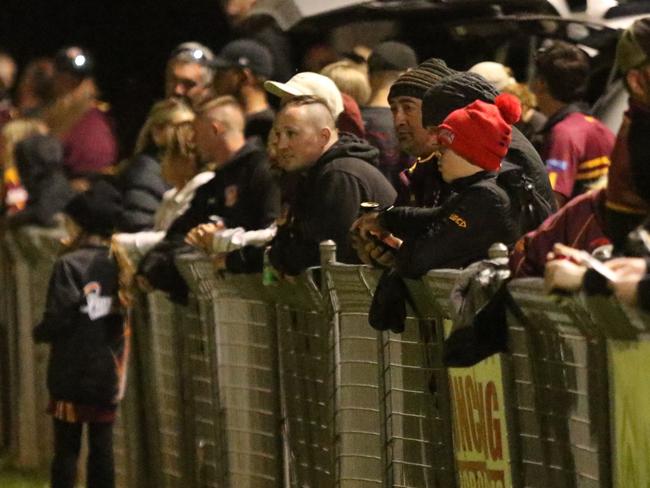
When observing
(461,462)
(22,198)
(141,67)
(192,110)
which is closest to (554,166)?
(192,110)

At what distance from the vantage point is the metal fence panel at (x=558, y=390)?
5.86 meters

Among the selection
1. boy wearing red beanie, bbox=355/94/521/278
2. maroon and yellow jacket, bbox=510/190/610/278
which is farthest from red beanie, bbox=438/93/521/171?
maroon and yellow jacket, bbox=510/190/610/278

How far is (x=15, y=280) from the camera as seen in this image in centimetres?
1386

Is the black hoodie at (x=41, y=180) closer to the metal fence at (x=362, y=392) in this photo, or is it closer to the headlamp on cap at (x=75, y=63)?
the headlamp on cap at (x=75, y=63)

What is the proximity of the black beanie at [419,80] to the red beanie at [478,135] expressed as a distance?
3.22 ft

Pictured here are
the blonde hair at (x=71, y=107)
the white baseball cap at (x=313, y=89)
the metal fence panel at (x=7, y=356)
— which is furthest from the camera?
the blonde hair at (x=71, y=107)

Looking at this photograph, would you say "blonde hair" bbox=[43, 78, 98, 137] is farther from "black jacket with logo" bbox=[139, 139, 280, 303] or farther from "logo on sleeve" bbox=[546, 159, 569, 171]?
"logo on sleeve" bbox=[546, 159, 569, 171]

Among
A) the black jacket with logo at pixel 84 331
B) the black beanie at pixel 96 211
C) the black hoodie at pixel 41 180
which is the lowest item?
the black jacket with logo at pixel 84 331

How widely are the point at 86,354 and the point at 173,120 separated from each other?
152cm

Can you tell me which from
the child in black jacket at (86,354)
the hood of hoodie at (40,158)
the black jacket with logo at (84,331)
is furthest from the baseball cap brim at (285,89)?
the hood of hoodie at (40,158)

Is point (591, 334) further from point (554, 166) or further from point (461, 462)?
point (554, 166)

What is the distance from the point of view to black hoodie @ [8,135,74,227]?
45.4 feet

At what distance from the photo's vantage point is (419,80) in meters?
8.20

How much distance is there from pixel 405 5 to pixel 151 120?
1.73 m
